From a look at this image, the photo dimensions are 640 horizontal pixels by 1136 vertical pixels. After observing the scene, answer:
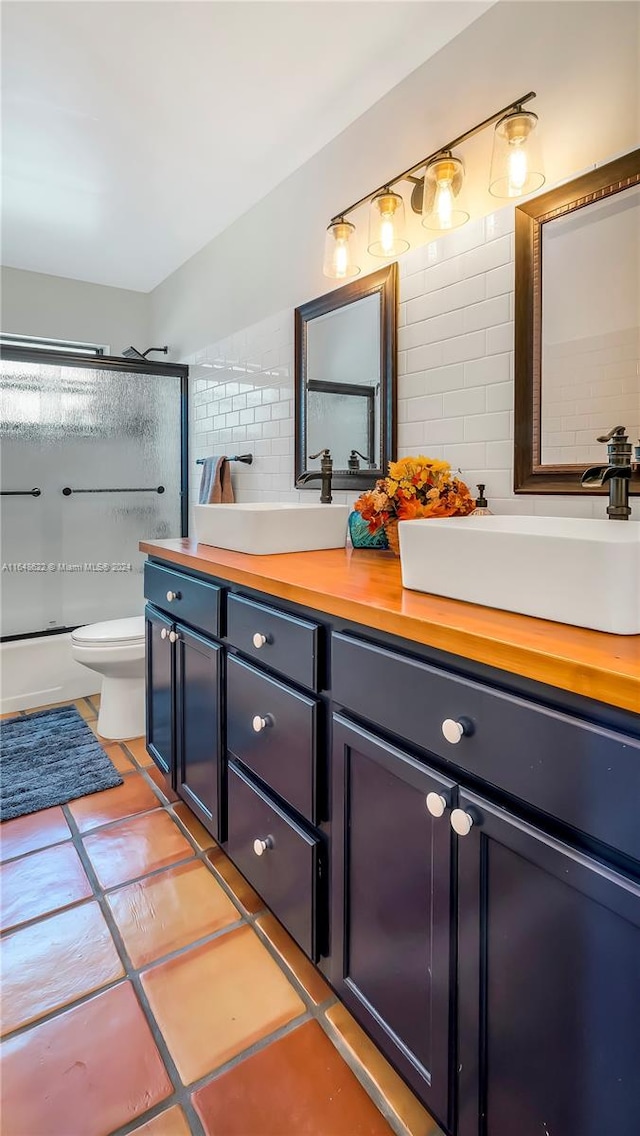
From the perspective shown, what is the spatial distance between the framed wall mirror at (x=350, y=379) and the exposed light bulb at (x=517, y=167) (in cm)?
48

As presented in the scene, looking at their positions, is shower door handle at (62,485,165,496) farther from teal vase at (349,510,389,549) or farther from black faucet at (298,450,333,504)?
teal vase at (349,510,389,549)

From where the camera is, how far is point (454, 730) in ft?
2.63

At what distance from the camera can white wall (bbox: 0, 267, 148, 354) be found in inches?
128

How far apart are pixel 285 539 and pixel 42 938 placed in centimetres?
118

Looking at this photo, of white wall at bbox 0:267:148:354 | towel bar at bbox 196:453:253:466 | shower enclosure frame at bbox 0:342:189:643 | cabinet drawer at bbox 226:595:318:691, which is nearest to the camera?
cabinet drawer at bbox 226:595:318:691

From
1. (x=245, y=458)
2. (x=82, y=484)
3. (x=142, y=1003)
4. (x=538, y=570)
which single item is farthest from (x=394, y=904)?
(x=82, y=484)

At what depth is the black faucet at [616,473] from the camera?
97 cm

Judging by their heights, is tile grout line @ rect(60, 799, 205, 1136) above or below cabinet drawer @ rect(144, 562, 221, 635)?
below

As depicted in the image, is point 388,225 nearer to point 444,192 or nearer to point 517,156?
point 444,192

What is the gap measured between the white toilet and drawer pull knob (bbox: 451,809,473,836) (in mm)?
1851

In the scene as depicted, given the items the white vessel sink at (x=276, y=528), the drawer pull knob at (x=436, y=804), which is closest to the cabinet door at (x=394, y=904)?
the drawer pull knob at (x=436, y=804)

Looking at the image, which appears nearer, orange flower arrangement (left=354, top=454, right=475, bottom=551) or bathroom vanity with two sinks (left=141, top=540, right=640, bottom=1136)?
bathroom vanity with two sinks (left=141, top=540, right=640, bottom=1136)

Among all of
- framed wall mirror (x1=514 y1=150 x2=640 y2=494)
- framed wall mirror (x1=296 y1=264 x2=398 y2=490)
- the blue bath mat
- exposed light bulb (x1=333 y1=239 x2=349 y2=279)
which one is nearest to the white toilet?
the blue bath mat

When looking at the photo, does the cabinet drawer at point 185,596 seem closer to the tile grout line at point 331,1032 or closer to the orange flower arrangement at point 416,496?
the orange flower arrangement at point 416,496
